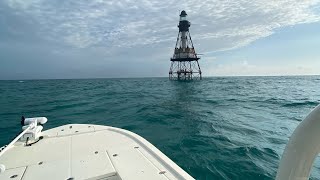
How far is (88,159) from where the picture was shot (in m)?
2.83

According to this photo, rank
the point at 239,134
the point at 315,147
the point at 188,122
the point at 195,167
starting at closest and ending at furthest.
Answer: the point at 315,147
the point at 195,167
the point at 239,134
the point at 188,122

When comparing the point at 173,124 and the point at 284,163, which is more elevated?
the point at 284,163

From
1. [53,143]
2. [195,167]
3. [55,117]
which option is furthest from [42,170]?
[55,117]

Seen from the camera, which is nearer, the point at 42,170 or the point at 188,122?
the point at 42,170

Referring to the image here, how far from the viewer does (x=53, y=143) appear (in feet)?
11.6

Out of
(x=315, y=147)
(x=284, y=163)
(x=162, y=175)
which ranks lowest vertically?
(x=162, y=175)

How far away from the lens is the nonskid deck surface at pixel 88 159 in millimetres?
2412

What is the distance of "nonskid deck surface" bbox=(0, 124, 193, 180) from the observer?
2.41 meters

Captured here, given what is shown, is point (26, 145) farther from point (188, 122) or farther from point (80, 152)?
point (188, 122)

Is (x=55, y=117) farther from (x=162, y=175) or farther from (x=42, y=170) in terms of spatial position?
(x=162, y=175)

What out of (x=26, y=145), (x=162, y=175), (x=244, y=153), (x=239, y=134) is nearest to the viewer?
(x=162, y=175)

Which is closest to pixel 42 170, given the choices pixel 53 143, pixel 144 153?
pixel 53 143

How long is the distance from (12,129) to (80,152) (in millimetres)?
6489

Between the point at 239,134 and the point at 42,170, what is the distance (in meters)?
5.80
